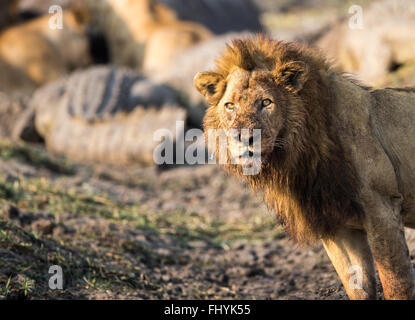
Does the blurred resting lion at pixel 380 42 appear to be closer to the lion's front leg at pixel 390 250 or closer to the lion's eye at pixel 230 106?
the lion's eye at pixel 230 106

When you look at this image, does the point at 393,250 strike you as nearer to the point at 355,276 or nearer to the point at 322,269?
the point at 355,276

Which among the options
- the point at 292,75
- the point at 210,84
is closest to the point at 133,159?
the point at 210,84

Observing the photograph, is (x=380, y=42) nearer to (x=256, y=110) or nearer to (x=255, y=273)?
(x=255, y=273)

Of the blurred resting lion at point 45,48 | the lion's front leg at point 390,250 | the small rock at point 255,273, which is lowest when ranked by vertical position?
the lion's front leg at point 390,250

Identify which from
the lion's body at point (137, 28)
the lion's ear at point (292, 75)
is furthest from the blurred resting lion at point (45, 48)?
the lion's ear at point (292, 75)

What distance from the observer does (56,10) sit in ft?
55.6

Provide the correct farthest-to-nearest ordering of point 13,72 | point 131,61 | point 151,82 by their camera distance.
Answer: point 131,61 < point 13,72 < point 151,82

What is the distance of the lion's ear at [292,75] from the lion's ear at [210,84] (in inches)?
17.7

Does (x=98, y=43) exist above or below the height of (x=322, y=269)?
above

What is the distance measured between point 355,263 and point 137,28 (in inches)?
579

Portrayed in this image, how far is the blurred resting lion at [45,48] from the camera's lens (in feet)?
55.1

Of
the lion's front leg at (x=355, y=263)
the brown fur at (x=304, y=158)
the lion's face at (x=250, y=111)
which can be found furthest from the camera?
the lion's front leg at (x=355, y=263)

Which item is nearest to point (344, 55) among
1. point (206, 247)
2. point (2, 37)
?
point (206, 247)

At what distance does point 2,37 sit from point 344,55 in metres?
9.68
